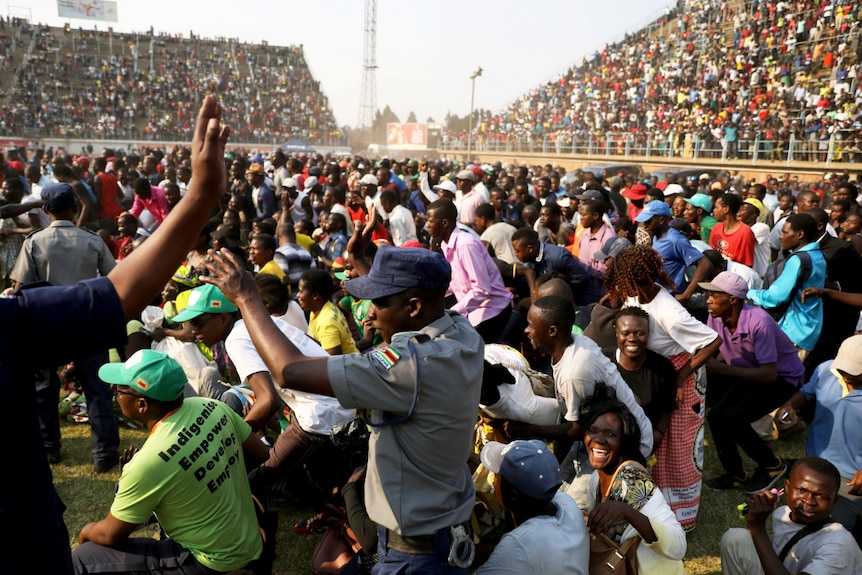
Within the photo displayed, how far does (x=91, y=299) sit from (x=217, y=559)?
1.93m

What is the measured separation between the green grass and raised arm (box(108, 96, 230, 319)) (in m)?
2.94

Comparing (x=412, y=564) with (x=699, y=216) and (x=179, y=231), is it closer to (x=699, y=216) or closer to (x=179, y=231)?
(x=179, y=231)

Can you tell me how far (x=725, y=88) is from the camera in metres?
24.7

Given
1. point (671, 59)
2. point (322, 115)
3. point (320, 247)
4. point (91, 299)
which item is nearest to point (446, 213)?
point (320, 247)

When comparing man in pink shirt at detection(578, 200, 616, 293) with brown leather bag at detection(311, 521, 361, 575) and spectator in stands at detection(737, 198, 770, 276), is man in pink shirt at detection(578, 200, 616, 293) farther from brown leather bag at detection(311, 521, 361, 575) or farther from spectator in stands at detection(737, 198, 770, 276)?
brown leather bag at detection(311, 521, 361, 575)

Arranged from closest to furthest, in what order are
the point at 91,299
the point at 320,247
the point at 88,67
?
1. the point at 91,299
2. the point at 320,247
3. the point at 88,67

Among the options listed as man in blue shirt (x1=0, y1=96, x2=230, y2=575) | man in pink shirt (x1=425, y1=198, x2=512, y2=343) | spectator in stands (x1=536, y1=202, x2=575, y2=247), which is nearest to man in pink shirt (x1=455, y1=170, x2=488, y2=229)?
spectator in stands (x1=536, y1=202, x2=575, y2=247)

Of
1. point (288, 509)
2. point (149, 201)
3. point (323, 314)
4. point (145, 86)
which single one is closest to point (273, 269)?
point (323, 314)

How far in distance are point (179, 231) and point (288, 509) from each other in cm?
351

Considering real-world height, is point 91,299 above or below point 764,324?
above

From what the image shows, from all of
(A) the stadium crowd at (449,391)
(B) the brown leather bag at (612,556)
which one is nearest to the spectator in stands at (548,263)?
(A) the stadium crowd at (449,391)

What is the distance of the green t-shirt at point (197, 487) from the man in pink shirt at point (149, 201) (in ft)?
21.9

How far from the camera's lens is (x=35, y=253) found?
470 centimetres

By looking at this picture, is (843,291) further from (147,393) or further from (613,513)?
(147,393)
